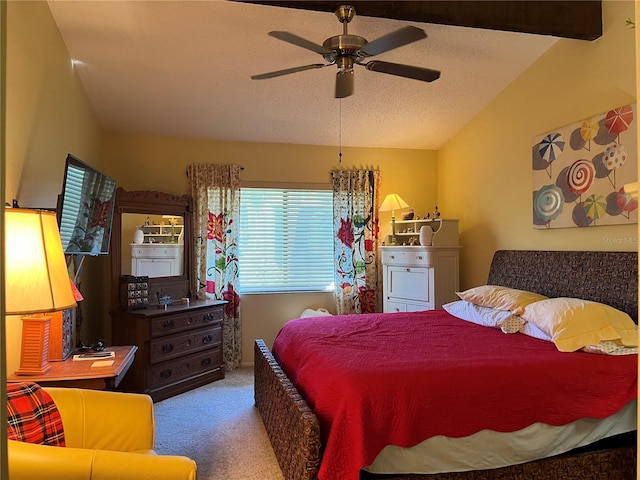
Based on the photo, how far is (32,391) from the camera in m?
1.87

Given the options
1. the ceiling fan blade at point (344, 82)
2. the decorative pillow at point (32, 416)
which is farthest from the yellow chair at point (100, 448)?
the ceiling fan blade at point (344, 82)

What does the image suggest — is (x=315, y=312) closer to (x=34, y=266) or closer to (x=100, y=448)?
(x=100, y=448)

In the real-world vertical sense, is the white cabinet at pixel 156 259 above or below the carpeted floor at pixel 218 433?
above

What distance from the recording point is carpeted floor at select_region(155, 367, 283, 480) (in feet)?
9.48

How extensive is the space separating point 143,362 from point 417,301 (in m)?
2.72

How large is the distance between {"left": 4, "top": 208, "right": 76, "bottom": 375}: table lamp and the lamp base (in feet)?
2.03

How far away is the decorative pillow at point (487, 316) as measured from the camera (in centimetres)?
325

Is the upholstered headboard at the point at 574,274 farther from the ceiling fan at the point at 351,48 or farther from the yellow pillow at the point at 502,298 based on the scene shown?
the ceiling fan at the point at 351,48

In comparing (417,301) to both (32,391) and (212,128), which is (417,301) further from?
(32,391)

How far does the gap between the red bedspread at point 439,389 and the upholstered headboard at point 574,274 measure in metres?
0.73

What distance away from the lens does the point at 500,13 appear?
3.11 meters

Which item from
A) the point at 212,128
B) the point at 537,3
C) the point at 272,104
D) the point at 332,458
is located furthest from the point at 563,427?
the point at 212,128

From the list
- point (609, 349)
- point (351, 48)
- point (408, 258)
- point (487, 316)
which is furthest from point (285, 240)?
Answer: point (609, 349)

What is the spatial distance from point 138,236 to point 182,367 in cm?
136
